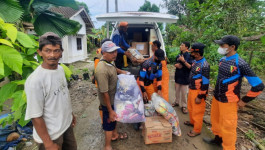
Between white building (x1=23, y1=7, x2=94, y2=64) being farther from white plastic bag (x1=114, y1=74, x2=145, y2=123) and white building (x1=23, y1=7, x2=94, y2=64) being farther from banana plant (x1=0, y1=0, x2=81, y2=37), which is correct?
white plastic bag (x1=114, y1=74, x2=145, y2=123)

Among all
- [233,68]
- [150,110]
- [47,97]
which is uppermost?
[233,68]

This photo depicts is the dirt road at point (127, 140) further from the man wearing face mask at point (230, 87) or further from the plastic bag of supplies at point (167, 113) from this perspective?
the man wearing face mask at point (230, 87)

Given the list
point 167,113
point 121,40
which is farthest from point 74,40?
point 167,113

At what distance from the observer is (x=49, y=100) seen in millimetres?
1295

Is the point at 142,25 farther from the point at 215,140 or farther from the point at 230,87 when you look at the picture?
the point at 215,140

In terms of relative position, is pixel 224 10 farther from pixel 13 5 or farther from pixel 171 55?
pixel 171 55

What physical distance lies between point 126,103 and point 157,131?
701 mm

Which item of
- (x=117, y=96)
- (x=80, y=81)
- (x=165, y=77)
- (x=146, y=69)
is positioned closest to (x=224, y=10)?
(x=165, y=77)

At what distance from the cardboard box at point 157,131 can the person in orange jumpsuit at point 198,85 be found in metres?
0.56

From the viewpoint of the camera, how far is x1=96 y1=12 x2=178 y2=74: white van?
10.8 feet

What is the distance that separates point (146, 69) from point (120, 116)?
1.08m

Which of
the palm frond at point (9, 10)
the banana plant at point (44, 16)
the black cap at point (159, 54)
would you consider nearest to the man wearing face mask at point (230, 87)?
the black cap at point (159, 54)

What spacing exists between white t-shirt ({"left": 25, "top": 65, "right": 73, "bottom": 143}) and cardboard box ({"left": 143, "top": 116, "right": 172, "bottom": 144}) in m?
1.30

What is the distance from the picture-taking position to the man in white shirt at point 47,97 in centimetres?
119
